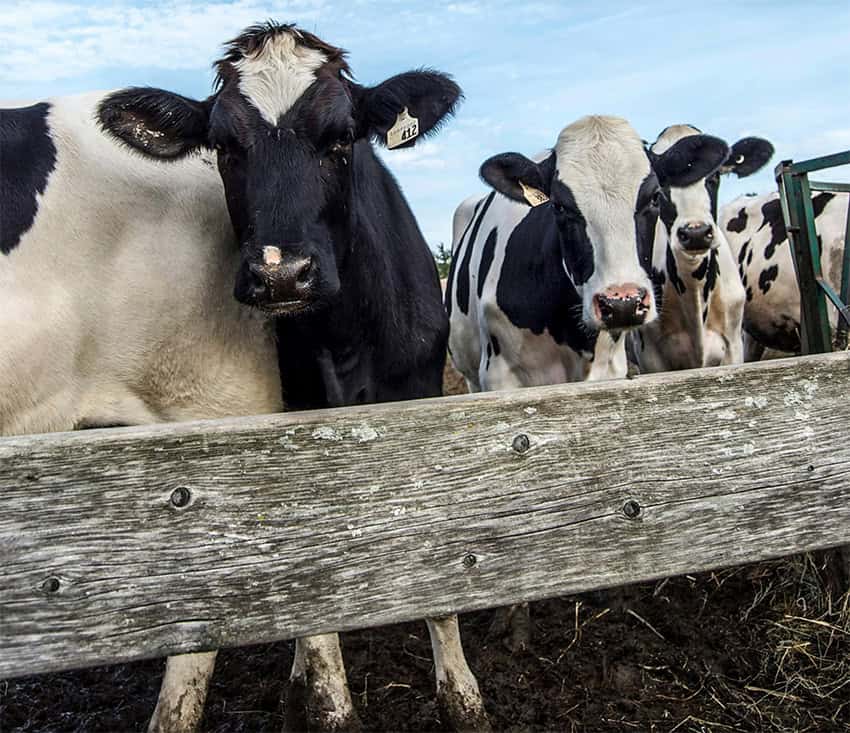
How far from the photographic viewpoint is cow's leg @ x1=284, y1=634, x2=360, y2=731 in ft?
10.2

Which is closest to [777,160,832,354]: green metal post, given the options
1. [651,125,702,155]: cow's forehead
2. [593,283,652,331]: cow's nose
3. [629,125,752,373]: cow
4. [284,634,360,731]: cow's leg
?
[593,283,652,331]: cow's nose

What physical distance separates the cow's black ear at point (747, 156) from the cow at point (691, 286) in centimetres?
1

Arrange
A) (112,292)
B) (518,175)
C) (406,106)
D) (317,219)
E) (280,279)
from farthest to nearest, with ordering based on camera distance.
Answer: (518,175) < (406,106) < (112,292) < (317,219) < (280,279)

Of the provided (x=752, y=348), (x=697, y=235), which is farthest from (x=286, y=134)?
(x=752, y=348)

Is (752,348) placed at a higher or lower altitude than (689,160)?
lower

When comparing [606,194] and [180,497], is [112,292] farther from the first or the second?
[606,194]

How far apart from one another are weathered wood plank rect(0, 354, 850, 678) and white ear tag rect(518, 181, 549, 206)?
2.64 metres

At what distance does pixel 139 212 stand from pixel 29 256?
0.42m

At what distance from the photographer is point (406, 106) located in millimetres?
3275

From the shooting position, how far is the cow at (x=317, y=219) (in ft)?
9.03

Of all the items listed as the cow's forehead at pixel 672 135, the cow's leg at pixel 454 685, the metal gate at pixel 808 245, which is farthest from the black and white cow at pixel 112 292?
the cow's forehead at pixel 672 135

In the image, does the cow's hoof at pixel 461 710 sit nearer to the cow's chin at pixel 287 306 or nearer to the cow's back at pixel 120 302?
the cow's back at pixel 120 302

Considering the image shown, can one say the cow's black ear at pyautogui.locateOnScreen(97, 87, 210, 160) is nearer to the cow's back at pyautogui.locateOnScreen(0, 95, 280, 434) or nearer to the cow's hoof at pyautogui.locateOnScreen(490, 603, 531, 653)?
the cow's back at pyautogui.locateOnScreen(0, 95, 280, 434)

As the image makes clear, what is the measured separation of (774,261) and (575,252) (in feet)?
16.7
